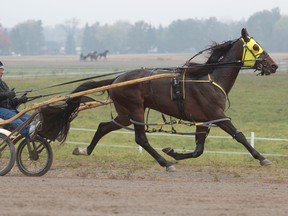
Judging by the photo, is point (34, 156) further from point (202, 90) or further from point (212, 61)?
point (212, 61)

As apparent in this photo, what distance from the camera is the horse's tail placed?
10.8 meters

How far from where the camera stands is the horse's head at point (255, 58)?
1060 centimetres

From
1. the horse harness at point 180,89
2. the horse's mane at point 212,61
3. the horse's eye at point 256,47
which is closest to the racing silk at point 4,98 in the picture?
the horse harness at point 180,89

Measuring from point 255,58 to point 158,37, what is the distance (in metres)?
140

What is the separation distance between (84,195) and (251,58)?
357cm

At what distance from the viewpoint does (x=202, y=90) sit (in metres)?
10.5

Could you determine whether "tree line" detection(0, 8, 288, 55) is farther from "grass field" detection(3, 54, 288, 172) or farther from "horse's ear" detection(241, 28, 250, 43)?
"horse's ear" detection(241, 28, 250, 43)

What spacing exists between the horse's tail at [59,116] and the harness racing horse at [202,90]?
47 cm

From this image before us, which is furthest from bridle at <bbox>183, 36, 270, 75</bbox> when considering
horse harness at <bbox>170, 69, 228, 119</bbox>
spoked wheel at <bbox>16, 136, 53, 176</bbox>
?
spoked wheel at <bbox>16, 136, 53, 176</bbox>

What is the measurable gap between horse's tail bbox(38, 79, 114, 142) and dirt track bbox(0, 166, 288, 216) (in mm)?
568

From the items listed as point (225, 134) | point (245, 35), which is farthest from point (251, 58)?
point (225, 134)

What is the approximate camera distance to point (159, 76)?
1045 cm

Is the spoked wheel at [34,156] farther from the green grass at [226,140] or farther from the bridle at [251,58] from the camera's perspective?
the bridle at [251,58]

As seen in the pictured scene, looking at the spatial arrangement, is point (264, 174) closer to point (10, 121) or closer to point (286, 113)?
point (10, 121)
